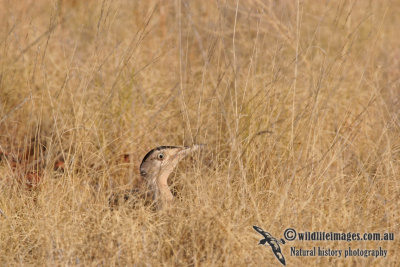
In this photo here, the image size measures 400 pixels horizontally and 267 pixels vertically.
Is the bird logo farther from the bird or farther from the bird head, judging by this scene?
the bird head

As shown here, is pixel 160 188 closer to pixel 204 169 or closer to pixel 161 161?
pixel 161 161

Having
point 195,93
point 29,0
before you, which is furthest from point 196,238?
point 29,0

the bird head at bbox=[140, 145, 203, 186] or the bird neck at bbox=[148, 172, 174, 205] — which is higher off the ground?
the bird head at bbox=[140, 145, 203, 186]

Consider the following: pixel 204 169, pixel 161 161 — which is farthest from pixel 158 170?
pixel 204 169

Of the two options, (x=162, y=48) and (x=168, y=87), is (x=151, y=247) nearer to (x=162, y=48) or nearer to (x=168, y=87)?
(x=168, y=87)

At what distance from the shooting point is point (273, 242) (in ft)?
11.5

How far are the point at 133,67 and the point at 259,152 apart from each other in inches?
65.5

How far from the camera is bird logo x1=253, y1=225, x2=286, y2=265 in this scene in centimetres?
346

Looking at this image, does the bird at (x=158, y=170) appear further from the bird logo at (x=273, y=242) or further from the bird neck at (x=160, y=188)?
the bird logo at (x=273, y=242)

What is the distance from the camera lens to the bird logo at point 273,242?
11.3ft

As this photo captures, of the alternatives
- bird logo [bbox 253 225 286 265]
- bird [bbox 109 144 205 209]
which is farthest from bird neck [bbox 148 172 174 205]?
bird logo [bbox 253 225 286 265]

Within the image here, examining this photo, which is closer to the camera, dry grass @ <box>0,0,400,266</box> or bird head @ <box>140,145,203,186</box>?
dry grass @ <box>0,0,400,266</box>

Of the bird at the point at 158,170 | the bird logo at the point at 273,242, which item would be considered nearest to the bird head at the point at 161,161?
the bird at the point at 158,170

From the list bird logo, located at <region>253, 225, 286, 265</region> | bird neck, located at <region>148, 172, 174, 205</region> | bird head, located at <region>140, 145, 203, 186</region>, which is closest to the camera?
bird logo, located at <region>253, 225, 286, 265</region>
